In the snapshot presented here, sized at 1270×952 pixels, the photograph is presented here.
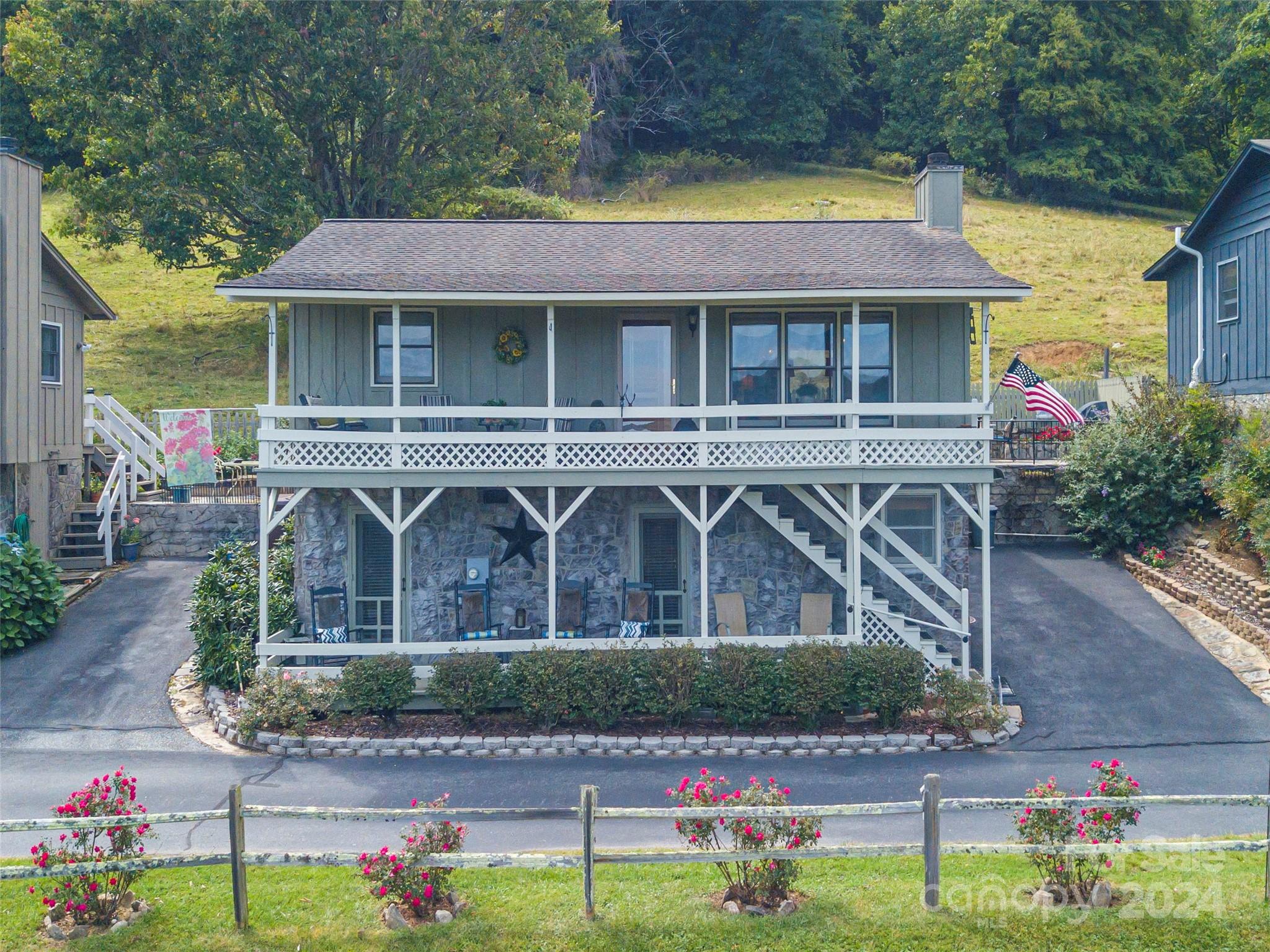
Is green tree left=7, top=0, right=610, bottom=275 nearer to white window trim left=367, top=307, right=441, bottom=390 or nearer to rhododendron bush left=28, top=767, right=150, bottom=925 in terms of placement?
white window trim left=367, top=307, right=441, bottom=390

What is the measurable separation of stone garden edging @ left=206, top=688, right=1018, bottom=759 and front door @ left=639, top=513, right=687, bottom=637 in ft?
10.8

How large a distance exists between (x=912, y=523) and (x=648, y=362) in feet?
16.2

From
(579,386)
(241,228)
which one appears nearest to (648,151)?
(241,228)

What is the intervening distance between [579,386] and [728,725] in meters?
5.87

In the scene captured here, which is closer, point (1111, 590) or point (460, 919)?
point (460, 919)

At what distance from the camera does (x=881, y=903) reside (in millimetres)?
8461

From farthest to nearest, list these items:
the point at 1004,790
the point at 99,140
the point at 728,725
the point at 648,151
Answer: the point at 648,151 < the point at 99,140 < the point at 728,725 < the point at 1004,790

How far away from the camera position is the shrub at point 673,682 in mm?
14141

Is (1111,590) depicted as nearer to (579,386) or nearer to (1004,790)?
(1004,790)

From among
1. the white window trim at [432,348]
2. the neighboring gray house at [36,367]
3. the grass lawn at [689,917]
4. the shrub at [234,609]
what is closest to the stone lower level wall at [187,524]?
the neighboring gray house at [36,367]

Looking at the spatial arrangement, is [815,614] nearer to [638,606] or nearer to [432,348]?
[638,606]

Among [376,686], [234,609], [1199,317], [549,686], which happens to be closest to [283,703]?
[376,686]

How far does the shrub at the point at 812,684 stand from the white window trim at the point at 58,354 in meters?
14.9

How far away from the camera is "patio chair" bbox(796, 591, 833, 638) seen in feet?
54.1
